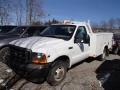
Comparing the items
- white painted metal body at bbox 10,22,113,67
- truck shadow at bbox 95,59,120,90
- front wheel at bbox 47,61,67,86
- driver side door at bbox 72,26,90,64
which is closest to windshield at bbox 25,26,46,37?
white painted metal body at bbox 10,22,113,67

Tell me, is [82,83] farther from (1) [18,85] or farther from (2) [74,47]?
(1) [18,85]

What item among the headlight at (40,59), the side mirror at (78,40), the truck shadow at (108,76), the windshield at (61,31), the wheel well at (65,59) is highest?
the windshield at (61,31)

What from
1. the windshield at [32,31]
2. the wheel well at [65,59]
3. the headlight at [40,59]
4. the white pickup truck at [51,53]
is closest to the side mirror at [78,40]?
the white pickup truck at [51,53]

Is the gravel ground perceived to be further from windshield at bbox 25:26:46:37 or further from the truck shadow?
windshield at bbox 25:26:46:37

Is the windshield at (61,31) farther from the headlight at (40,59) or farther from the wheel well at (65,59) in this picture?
the headlight at (40,59)

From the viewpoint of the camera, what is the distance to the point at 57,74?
5.50m

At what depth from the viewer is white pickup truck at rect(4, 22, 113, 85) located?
4.98m

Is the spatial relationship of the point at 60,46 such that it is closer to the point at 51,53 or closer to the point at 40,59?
the point at 51,53

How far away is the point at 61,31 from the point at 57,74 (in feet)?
6.11

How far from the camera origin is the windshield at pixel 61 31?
6.34 m

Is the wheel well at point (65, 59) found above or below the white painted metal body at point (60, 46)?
below

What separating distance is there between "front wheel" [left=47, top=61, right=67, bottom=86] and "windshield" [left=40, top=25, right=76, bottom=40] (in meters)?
1.08

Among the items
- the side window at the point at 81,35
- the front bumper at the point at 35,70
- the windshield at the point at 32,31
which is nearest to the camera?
the front bumper at the point at 35,70

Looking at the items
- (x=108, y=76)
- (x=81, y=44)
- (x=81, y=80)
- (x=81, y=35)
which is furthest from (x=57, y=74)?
(x=108, y=76)
